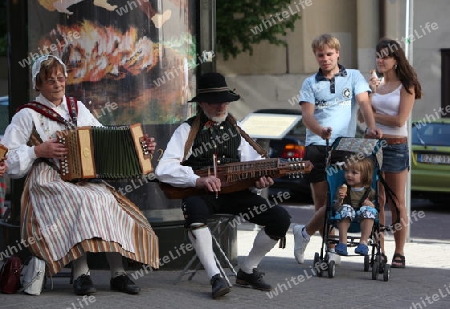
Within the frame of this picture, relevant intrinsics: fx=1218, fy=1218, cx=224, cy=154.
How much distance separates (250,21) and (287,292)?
18423 mm

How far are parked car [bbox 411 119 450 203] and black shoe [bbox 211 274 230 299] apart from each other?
9853mm

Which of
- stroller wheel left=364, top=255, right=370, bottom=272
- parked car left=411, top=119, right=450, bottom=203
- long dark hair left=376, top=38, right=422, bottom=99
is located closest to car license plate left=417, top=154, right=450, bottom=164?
parked car left=411, top=119, right=450, bottom=203

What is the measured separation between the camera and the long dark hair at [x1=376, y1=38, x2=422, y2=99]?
35.1ft

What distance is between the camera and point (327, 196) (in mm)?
10062

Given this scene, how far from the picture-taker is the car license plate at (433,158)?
59.2ft

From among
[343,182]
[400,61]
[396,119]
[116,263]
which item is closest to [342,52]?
[400,61]

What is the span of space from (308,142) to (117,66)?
1.78 m

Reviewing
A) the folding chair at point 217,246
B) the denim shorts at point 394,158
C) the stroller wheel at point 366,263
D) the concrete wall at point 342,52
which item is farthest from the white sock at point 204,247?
the concrete wall at point 342,52

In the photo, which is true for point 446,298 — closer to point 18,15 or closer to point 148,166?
point 148,166

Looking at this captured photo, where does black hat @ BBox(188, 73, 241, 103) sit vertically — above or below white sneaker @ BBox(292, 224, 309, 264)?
above

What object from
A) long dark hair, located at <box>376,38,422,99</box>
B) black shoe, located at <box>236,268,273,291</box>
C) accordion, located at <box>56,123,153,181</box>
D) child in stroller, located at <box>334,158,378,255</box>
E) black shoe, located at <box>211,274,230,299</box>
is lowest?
black shoe, located at <box>236,268,273,291</box>

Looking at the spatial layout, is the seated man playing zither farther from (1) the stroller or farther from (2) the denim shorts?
(2) the denim shorts

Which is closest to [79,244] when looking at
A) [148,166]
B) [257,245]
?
[148,166]

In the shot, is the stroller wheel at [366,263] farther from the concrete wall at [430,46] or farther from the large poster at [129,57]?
the concrete wall at [430,46]
